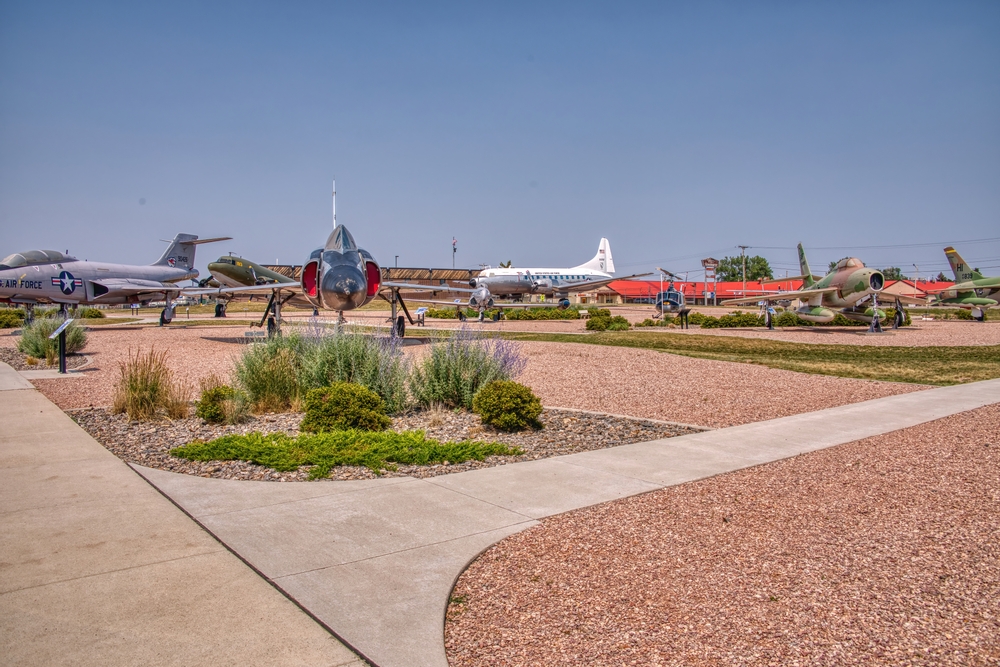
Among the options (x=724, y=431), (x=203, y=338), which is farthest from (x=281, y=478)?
(x=203, y=338)

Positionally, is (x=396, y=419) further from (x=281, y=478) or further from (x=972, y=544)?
(x=972, y=544)

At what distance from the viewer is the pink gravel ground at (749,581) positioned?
3295 millimetres

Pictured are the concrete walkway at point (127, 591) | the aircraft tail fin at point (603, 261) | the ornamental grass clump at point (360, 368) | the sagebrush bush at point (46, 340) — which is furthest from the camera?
the aircraft tail fin at point (603, 261)

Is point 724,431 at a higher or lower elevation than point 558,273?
lower

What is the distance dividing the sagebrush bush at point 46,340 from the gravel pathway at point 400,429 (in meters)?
8.48

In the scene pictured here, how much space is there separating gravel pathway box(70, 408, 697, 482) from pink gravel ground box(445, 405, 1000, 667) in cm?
209

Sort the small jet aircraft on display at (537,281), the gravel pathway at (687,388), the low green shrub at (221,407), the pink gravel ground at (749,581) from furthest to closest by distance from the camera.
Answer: the small jet aircraft on display at (537,281), the gravel pathway at (687,388), the low green shrub at (221,407), the pink gravel ground at (749,581)

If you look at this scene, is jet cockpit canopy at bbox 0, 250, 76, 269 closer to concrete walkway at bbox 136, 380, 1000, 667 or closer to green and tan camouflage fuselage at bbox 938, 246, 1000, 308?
concrete walkway at bbox 136, 380, 1000, 667

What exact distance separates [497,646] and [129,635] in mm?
1791

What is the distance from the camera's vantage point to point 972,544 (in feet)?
15.3

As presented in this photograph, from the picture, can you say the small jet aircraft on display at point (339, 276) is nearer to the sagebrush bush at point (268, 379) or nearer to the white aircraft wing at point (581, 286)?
the sagebrush bush at point (268, 379)

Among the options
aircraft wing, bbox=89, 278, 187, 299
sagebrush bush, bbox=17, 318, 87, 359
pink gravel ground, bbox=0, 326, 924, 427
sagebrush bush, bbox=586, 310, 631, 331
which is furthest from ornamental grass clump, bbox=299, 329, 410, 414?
aircraft wing, bbox=89, 278, 187, 299

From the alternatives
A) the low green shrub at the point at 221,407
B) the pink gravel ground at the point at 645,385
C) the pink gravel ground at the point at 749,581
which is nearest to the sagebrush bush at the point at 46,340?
the pink gravel ground at the point at 645,385

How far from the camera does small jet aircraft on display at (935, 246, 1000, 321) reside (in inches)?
1551
